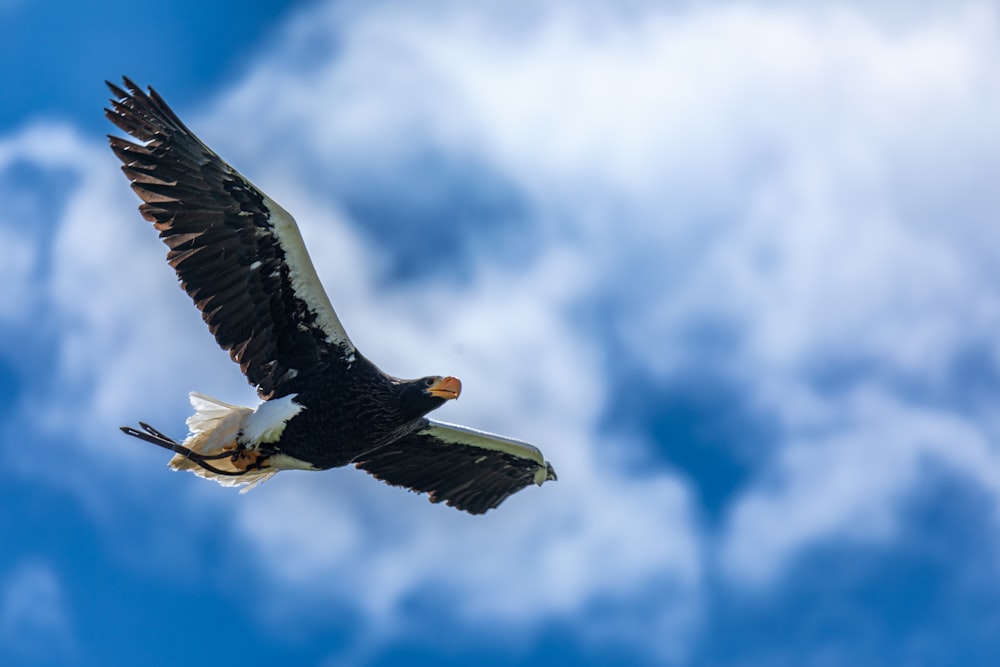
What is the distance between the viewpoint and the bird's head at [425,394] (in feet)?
47.5

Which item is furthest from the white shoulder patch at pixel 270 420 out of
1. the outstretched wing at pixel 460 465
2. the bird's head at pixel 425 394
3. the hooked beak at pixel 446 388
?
the outstretched wing at pixel 460 465

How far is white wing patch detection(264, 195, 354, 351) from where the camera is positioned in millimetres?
14039

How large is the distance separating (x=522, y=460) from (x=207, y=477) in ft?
12.0

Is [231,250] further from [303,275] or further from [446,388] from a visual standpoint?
[446,388]

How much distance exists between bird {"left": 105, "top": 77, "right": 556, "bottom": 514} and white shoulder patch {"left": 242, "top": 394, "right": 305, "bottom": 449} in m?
0.01

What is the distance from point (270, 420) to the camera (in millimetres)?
14367

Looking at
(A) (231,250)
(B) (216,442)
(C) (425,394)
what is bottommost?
(B) (216,442)

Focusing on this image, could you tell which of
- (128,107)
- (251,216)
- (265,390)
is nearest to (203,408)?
(265,390)

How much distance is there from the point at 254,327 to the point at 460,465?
329 cm

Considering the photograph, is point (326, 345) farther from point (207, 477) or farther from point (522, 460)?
point (522, 460)

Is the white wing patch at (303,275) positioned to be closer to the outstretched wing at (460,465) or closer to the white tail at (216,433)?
the white tail at (216,433)

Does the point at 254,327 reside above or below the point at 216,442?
above

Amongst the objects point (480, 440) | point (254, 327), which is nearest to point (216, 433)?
point (254, 327)

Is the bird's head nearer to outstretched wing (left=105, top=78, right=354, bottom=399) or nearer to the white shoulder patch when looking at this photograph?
outstretched wing (left=105, top=78, right=354, bottom=399)
